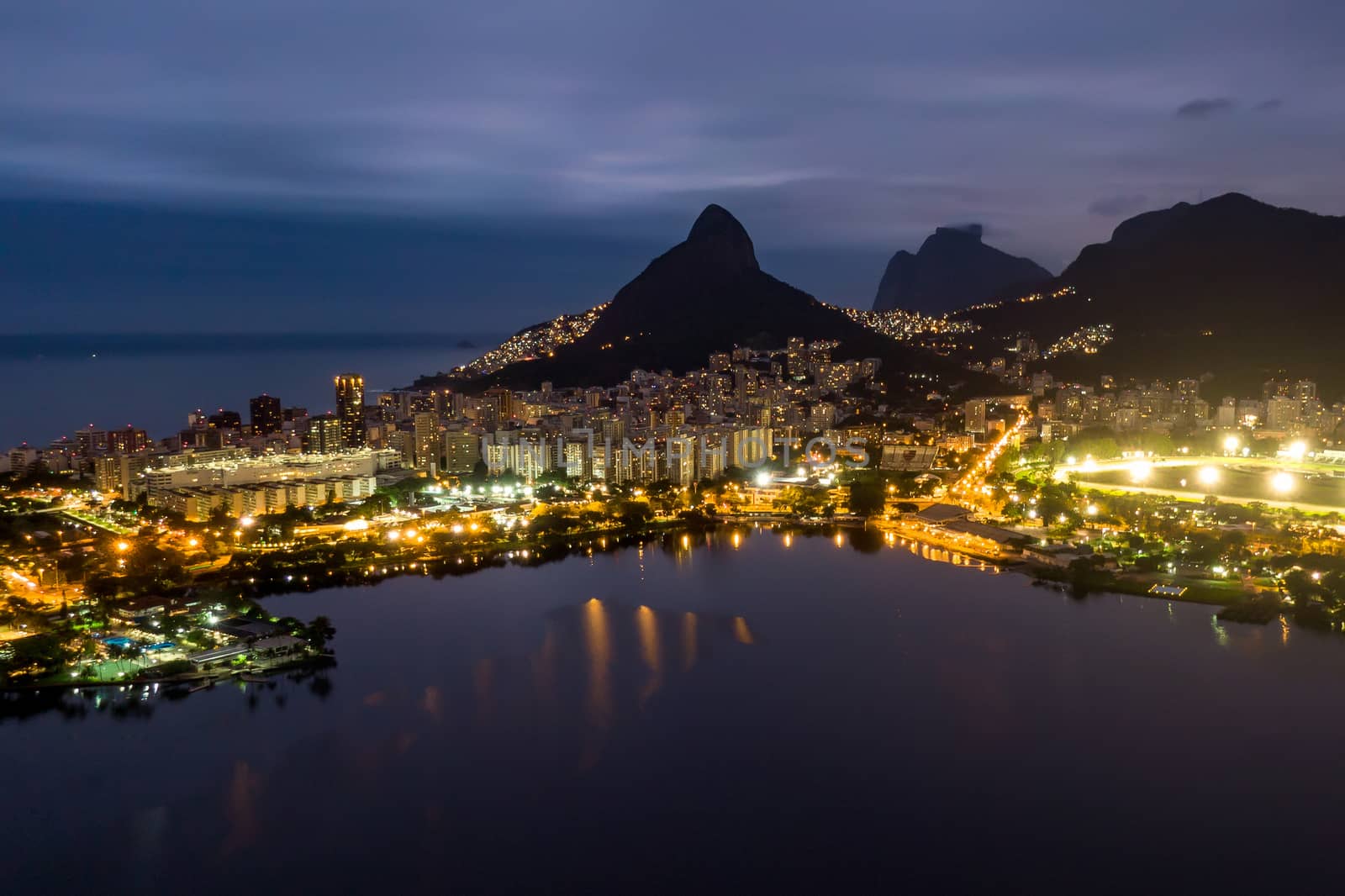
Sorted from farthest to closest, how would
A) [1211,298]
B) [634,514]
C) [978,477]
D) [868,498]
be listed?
1. [1211,298]
2. [978,477]
3. [868,498]
4. [634,514]

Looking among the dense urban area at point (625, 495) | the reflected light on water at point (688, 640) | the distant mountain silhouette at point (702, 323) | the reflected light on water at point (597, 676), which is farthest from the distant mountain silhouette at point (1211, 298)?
the reflected light on water at point (597, 676)

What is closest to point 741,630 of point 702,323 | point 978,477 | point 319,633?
point 319,633

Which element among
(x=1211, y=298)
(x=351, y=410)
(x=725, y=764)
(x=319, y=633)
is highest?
(x=1211, y=298)

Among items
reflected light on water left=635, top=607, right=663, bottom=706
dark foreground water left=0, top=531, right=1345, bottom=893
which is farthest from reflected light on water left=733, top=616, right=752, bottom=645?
reflected light on water left=635, top=607, right=663, bottom=706

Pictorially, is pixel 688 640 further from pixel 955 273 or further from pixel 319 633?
pixel 955 273

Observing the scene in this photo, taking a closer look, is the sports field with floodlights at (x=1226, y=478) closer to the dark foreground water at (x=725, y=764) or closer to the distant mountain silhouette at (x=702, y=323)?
the dark foreground water at (x=725, y=764)

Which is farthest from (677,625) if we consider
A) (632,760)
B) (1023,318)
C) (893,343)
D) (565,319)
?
(565,319)
